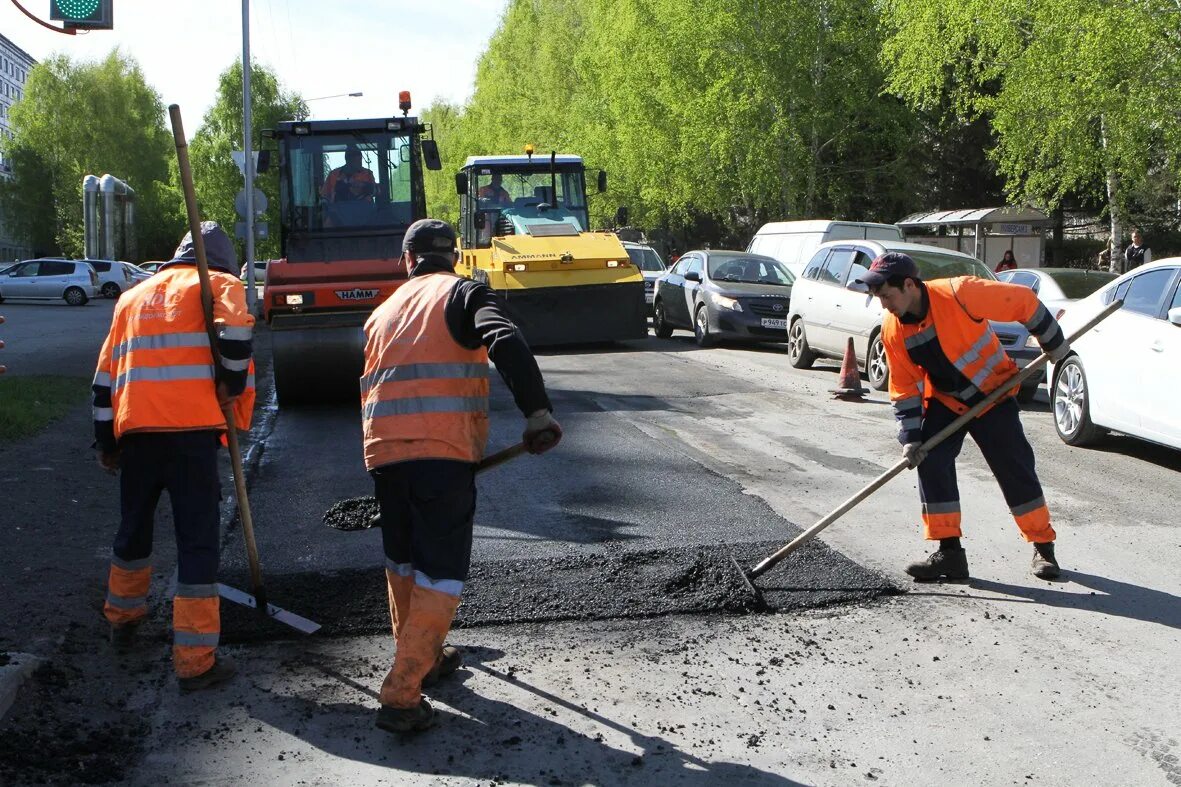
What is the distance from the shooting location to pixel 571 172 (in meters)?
19.8

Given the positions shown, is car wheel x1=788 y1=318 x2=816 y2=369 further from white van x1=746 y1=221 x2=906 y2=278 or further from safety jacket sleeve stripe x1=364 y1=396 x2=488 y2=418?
safety jacket sleeve stripe x1=364 y1=396 x2=488 y2=418

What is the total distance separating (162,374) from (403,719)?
1669mm

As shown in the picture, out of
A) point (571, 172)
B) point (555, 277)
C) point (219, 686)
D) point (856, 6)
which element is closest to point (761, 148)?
point (856, 6)

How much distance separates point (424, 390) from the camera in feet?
13.8

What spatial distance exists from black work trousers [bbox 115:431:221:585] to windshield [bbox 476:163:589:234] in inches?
584

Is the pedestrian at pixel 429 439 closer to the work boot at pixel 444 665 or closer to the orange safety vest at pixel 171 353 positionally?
the work boot at pixel 444 665

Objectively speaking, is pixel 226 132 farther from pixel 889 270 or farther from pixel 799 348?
pixel 889 270

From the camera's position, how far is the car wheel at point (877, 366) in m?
13.7

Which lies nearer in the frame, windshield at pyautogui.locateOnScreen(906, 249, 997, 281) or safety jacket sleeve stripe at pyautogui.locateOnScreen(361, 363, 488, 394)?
safety jacket sleeve stripe at pyautogui.locateOnScreen(361, 363, 488, 394)

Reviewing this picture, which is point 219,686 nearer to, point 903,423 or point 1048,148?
point 903,423

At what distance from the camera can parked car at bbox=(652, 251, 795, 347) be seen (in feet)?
61.7

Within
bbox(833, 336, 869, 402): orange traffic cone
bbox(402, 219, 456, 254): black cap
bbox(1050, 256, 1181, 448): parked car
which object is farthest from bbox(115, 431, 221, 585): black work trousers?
bbox(833, 336, 869, 402): orange traffic cone

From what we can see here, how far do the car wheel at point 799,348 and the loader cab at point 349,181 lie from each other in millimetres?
5485

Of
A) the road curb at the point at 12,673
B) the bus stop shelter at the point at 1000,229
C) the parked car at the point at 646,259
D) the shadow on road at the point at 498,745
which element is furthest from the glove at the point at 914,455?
the bus stop shelter at the point at 1000,229
